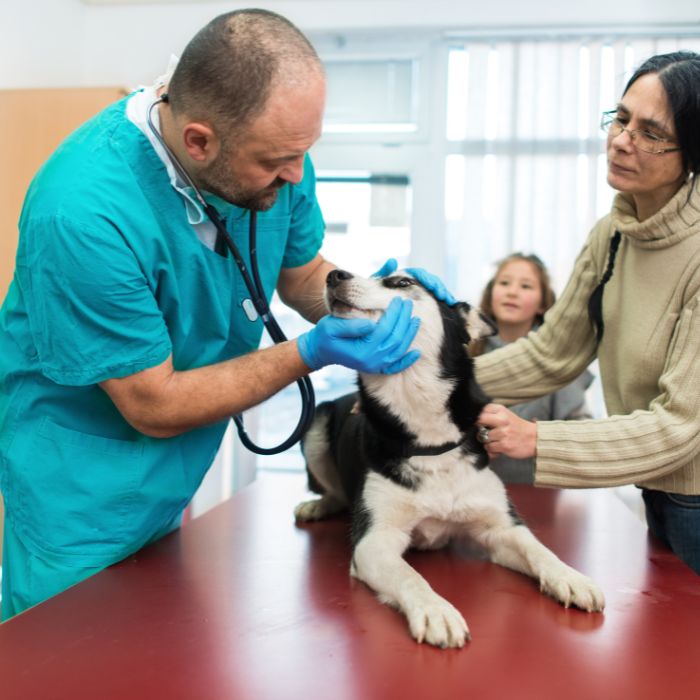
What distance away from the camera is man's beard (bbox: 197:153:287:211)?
1.35 meters

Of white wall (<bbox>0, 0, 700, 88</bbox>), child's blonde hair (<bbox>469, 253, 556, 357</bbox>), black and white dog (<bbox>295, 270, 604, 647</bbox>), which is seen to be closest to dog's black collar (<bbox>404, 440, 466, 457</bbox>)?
black and white dog (<bbox>295, 270, 604, 647</bbox>)

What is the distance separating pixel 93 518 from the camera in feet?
4.50

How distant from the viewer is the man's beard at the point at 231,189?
53.3 inches

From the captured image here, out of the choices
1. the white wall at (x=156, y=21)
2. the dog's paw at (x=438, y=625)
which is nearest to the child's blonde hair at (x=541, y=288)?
the white wall at (x=156, y=21)

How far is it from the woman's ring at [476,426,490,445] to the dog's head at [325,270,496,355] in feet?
0.62

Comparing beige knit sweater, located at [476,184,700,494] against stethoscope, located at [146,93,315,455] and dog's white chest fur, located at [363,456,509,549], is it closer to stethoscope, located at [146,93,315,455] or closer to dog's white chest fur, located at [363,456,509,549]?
dog's white chest fur, located at [363,456,509,549]

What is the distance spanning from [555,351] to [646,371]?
386mm

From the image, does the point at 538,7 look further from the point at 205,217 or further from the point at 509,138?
the point at 205,217

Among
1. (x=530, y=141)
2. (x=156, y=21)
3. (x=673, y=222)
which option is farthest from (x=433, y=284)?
(x=156, y=21)

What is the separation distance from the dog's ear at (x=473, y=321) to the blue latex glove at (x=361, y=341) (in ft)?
0.87

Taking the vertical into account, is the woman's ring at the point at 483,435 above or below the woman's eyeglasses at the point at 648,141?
below

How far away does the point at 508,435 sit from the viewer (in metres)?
1.49

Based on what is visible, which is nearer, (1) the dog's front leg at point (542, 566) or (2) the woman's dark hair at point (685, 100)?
(1) the dog's front leg at point (542, 566)

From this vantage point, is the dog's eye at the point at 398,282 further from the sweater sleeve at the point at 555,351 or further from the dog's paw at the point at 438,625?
the dog's paw at the point at 438,625
